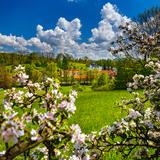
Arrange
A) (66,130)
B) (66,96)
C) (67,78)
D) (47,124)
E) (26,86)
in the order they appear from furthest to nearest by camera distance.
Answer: (67,78), (26,86), (66,96), (66,130), (47,124)

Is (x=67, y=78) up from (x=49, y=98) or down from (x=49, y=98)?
down

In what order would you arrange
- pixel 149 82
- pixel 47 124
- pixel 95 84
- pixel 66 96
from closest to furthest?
pixel 47 124
pixel 66 96
pixel 149 82
pixel 95 84

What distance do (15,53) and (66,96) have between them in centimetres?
16766

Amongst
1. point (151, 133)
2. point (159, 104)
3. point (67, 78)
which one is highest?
point (159, 104)

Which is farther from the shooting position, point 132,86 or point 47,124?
point 132,86

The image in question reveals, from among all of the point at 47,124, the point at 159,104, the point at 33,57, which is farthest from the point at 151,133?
the point at 33,57

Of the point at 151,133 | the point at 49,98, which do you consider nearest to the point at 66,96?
the point at 49,98

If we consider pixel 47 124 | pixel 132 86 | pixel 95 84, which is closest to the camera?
pixel 47 124

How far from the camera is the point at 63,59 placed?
554 feet

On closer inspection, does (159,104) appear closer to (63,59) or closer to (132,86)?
(132,86)

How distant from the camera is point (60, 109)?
4293 mm

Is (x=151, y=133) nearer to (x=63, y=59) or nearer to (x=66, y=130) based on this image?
(x=66, y=130)

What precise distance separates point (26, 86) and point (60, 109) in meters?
2.02

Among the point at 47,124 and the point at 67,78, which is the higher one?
the point at 47,124
